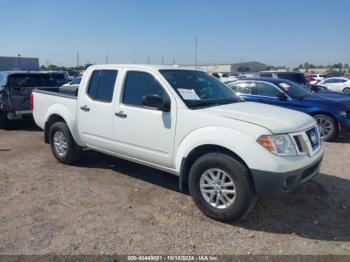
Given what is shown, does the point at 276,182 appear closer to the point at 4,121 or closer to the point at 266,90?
the point at 266,90

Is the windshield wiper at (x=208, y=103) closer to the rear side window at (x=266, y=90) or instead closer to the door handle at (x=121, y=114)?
the door handle at (x=121, y=114)

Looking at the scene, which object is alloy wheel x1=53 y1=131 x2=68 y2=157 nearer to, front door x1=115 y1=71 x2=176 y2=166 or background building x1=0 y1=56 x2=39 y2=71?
front door x1=115 y1=71 x2=176 y2=166

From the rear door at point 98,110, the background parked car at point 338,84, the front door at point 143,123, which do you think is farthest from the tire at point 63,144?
the background parked car at point 338,84

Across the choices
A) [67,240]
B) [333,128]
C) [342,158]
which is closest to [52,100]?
[67,240]

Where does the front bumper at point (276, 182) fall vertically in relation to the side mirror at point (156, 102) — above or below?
below

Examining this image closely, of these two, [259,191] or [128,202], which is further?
[128,202]

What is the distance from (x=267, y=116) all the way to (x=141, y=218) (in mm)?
1930

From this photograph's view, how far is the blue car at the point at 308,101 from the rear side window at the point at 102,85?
5.03 m

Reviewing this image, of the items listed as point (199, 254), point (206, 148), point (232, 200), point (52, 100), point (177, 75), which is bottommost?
point (199, 254)

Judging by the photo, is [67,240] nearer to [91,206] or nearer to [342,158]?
[91,206]

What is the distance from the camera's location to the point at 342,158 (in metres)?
6.68

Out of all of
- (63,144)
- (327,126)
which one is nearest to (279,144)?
(63,144)

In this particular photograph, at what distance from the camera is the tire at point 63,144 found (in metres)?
5.84

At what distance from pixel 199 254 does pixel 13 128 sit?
27.5 feet
